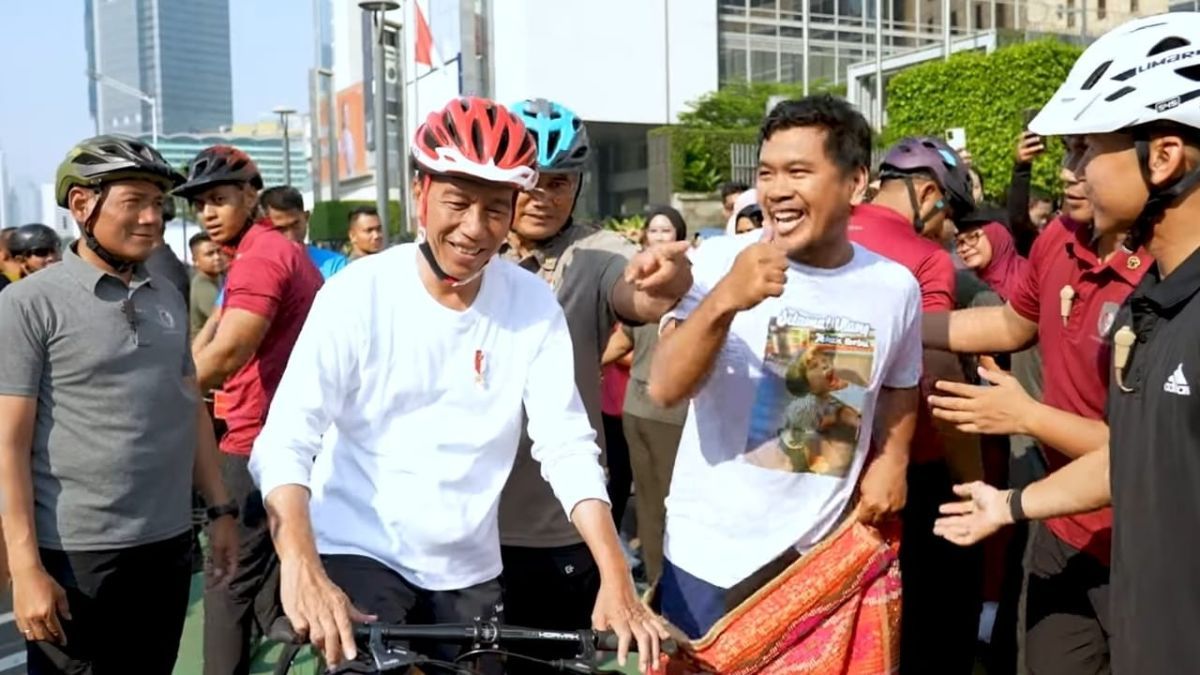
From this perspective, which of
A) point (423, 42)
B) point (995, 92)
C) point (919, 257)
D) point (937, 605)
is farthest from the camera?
point (423, 42)

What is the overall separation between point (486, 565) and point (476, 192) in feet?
2.94

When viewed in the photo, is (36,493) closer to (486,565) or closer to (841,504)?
(486,565)

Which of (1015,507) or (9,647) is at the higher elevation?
(1015,507)

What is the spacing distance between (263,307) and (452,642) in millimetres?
2620

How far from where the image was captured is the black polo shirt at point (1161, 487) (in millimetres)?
2449

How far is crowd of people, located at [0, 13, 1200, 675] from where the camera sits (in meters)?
2.65

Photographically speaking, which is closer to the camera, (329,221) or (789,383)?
(789,383)

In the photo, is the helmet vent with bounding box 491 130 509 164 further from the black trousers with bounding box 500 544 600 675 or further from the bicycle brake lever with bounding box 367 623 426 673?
the black trousers with bounding box 500 544 600 675

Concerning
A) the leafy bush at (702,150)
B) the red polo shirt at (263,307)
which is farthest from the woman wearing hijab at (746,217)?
the leafy bush at (702,150)

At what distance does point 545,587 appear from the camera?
3764mm

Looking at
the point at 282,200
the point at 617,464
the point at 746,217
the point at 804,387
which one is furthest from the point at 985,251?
the point at 282,200

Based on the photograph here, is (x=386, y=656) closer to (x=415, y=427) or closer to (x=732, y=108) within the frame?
(x=415, y=427)

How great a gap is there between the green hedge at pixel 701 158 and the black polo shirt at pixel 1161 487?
3543cm

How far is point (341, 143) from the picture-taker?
265 ft
